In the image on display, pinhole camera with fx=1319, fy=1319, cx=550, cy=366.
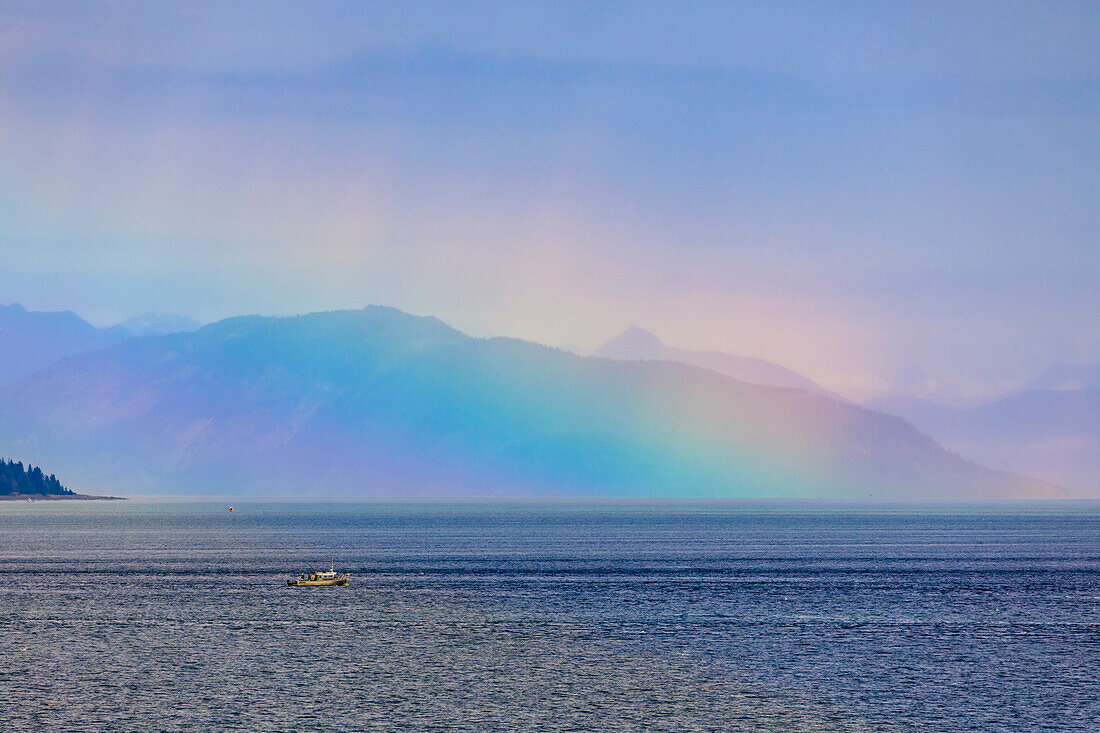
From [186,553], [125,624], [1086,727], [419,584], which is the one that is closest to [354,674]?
[125,624]

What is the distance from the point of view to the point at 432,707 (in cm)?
6481

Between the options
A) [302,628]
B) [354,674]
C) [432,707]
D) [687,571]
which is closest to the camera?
[432,707]

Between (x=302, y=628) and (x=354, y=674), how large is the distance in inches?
852

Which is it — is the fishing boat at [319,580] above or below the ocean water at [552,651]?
above

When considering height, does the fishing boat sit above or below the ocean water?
above

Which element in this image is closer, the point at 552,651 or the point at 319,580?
the point at 552,651

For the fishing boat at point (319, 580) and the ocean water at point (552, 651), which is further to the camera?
the fishing boat at point (319, 580)

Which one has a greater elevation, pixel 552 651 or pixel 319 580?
pixel 319 580

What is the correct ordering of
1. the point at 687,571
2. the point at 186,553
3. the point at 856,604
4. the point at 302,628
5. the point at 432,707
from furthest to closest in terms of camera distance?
the point at 186,553 < the point at 687,571 < the point at 856,604 < the point at 302,628 < the point at 432,707

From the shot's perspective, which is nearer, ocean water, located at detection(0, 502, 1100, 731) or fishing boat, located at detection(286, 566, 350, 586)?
ocean water, located at detection(0, 502, 1100, 731)

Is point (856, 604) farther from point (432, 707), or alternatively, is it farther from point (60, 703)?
point (60, 703)

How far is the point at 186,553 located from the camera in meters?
186

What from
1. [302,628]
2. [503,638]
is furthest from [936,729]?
[302,628]

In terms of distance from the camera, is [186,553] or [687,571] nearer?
[687,571]
